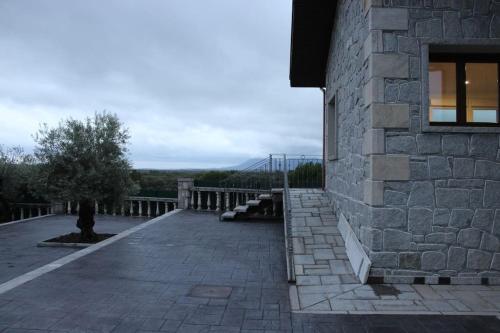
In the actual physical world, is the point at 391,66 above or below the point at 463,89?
above

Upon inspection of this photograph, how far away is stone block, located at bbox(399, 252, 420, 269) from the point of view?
4828 mm

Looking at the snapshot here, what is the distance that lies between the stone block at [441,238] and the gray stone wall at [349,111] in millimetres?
824

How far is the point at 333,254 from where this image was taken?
19.2 ft

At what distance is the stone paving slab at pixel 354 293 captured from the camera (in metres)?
4.02

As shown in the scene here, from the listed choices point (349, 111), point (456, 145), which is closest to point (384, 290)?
point (456, 145)

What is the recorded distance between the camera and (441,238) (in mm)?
4797

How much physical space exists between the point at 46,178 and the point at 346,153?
7.29 m

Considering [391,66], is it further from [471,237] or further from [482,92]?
[471,237]

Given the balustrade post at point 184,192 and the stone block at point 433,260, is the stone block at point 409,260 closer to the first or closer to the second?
the stone block at point 433,260

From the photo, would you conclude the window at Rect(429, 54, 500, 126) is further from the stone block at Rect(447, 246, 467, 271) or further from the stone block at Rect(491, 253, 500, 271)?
the stone block at Rect(491, 253, 500, 271)

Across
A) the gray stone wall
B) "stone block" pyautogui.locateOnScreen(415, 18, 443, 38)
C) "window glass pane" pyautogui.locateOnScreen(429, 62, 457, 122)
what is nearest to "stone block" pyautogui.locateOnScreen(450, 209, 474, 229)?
the gray stone wall

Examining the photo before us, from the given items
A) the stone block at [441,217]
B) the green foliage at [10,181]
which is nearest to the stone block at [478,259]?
the stone block at [441,217]

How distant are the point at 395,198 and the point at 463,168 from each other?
976 mm

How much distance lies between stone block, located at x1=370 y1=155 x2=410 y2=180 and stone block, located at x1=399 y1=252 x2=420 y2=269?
3.37ft
